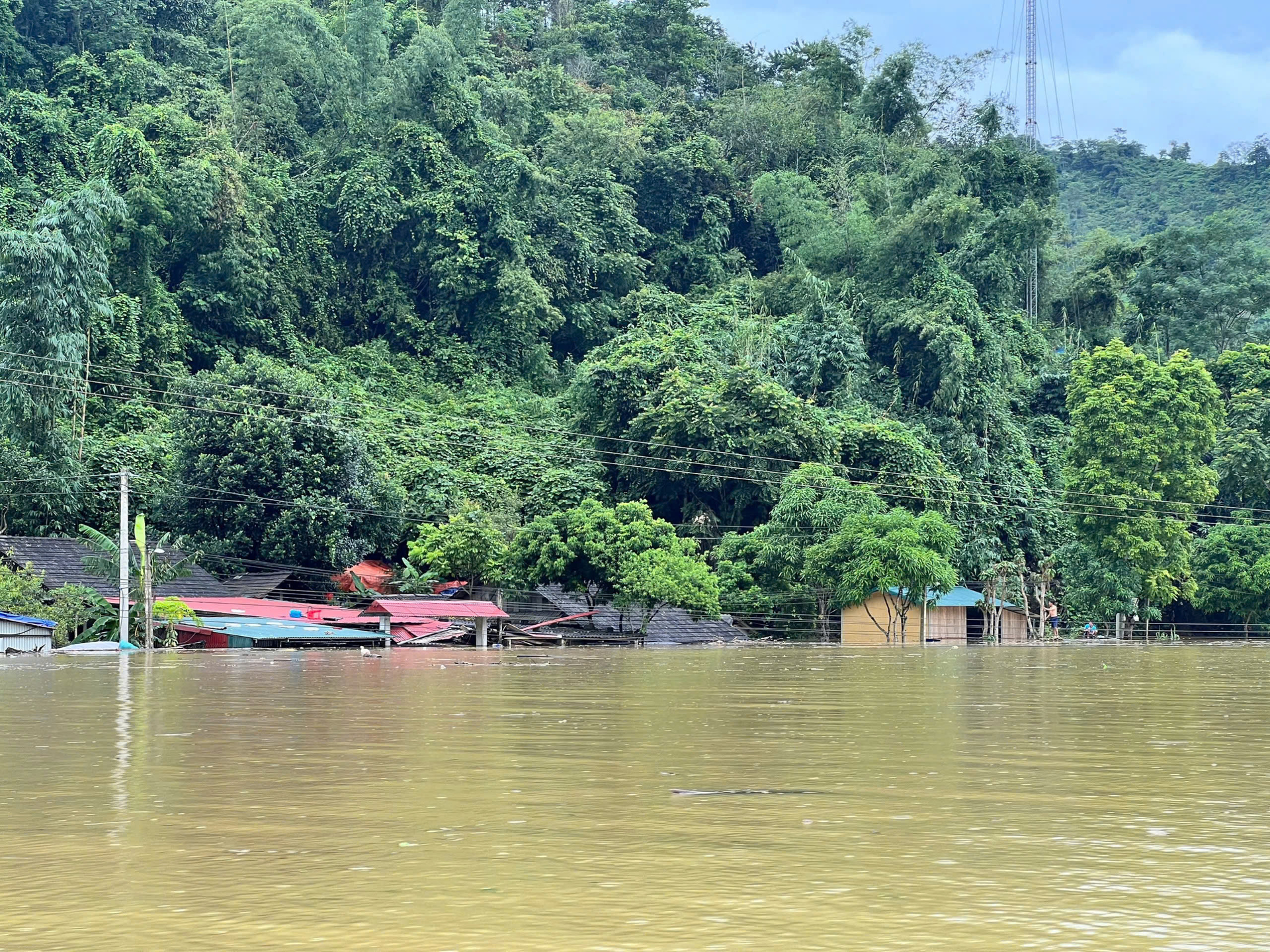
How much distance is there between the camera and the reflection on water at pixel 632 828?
496cm

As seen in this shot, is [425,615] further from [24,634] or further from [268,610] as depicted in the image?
[24,634]

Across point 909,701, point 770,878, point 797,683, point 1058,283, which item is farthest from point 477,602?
point 1058,283

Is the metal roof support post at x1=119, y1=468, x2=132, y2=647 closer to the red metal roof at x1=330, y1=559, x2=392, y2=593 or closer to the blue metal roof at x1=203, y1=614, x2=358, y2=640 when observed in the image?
the blue metal roof at x1=203, y1=614, x2=358, y2=640

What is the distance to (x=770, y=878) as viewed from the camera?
18.7 feet

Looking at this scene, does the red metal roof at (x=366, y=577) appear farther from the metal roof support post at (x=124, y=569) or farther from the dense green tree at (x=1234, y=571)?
the dense green tree at (x=1234, y=571)

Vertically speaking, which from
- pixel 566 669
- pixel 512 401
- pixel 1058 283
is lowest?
pixel 566 669

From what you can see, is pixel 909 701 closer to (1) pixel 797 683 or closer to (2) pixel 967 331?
(1) pixel 797 683

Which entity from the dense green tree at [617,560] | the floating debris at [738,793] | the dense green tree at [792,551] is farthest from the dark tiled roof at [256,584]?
the floating debris at [738,793]

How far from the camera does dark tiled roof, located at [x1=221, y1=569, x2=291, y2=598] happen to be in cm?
4544

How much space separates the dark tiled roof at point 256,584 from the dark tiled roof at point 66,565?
1.74ft

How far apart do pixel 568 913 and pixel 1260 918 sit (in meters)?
2.38

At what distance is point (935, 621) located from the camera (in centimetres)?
5481

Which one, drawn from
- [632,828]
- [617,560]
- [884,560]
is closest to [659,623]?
[617,560]

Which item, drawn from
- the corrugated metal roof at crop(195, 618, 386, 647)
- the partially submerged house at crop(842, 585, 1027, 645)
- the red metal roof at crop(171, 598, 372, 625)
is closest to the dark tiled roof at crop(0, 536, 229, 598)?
the red metal roof at crop(171, 598, 372, 625)
